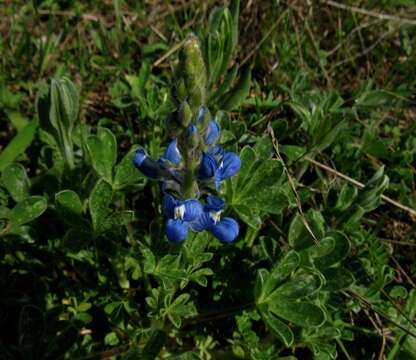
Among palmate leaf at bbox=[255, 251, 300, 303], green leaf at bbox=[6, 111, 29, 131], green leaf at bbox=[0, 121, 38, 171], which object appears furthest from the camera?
green leaf at bbox=[6, 111, 29, 131]

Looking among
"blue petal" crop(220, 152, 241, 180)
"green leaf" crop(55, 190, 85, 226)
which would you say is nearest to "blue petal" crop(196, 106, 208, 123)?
"blue petal" crop(220, 152, 241, 180)

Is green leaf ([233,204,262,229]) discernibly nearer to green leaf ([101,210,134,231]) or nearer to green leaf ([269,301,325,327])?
green leaf ([269,301,325,327])

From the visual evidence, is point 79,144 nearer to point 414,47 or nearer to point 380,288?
point 380,288

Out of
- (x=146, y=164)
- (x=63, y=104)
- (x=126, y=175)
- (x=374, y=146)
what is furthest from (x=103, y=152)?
(x=374, y=146)

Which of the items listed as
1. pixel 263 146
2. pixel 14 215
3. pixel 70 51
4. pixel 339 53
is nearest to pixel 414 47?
pixel 339 53

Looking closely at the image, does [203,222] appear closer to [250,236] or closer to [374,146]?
[250,236]

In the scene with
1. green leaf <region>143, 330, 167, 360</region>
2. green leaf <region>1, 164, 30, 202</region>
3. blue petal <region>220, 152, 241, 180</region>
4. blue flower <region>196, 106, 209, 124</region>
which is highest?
blue flower <region>196, 106, 209, 124</region>

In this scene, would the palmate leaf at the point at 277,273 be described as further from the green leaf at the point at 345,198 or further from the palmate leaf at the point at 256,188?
the green leaf at the point at 345,198
